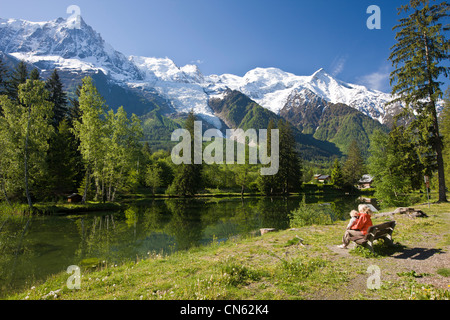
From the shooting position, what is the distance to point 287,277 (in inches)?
257

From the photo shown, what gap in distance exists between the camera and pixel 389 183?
25.2 meters

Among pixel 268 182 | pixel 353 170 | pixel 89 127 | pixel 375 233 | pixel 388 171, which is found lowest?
pixel 268 182

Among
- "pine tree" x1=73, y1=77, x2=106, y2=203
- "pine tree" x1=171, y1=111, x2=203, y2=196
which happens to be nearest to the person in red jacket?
"pine tree" x1=73, y1=77, x2=106, y2=203

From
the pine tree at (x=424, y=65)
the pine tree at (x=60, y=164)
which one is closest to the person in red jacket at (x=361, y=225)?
the pine tree at (x=424, y=65)

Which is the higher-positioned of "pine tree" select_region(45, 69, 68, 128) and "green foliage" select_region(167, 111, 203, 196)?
"pine tree" select_region(45, 69, 68, 128)

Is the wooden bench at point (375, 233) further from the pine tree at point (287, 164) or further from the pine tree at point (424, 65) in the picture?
the pine tree at point (287, 164)

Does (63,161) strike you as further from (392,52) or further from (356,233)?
(392,52)

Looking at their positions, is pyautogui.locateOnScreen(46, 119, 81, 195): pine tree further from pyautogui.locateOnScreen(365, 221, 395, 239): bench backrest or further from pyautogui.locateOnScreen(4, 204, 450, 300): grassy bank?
pyautogui.locateOnScreen(365, 221, 395, 239): bench backrest

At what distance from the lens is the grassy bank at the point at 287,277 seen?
18.0 ft

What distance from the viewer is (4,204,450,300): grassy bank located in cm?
550

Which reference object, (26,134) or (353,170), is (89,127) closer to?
(26,134)

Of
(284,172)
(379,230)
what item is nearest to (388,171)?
(379,230)
